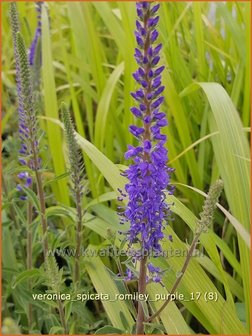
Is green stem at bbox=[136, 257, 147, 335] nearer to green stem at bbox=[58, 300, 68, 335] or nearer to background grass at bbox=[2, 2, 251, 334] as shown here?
background grass at bbox=[2, 2, 251, 334]

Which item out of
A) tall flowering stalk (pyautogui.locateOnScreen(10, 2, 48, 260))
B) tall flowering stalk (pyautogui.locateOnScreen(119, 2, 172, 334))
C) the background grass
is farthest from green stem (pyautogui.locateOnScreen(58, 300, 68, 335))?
tall flowering stalk (pyautogui.locateOnScreen(119, 2, 172, 334))

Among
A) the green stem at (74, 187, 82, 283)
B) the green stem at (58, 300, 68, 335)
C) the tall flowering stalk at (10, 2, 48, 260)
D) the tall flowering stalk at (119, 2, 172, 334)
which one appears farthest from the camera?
the green stem at (74, 187, 82, 283)

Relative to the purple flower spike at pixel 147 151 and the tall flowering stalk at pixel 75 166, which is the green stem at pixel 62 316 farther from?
the purple flower spike at pixel 147 151

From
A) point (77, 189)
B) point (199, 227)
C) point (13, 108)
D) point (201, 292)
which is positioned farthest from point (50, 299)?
point (13, 108)

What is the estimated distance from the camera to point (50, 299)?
1741mm

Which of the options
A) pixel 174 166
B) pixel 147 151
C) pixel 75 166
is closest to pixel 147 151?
pixel 147 151

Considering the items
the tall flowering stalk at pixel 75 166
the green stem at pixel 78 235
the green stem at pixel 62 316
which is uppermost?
the tall flowering stalk at pixel 75 166

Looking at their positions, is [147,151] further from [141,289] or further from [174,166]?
[174,166]

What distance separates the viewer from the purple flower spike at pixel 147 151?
4.32ft

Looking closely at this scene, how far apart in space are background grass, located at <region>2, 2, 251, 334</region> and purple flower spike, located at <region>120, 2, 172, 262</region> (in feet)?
0.79

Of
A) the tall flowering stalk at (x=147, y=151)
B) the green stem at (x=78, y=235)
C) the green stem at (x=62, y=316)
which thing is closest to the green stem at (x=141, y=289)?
the tall flowering stalk at (x=147, y=151)

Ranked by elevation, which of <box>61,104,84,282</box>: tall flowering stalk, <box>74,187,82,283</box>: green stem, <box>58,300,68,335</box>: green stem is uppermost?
<box>61,104,84,282</box>: tall flowering stalk

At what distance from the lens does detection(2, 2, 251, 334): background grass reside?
1.80m

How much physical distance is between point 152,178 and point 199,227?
0.59ft
